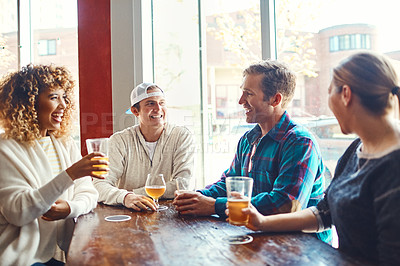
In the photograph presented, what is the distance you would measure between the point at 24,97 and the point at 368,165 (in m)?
1.65

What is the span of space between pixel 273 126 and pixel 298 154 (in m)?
0.34

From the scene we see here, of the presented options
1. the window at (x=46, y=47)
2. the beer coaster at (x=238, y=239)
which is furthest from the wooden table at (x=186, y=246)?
the window at (x=46, y=47)

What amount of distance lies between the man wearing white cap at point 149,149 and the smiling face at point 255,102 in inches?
27.4

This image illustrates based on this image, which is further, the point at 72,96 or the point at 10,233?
the point at 72,96

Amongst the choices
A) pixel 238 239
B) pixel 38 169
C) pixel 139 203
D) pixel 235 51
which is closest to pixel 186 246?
pixel 238 239

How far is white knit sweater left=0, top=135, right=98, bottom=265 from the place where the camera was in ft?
5.52

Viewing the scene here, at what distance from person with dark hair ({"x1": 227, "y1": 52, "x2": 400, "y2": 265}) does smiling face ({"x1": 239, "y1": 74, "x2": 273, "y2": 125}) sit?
0.67m

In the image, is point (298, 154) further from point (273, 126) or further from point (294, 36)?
point (294, 36)

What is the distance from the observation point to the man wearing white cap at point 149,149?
8.63 ft

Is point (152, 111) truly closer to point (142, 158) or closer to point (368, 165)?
point (142, 158)

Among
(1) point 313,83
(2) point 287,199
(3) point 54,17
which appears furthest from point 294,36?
(3) point 54,17

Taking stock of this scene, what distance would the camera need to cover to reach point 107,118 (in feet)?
11.9

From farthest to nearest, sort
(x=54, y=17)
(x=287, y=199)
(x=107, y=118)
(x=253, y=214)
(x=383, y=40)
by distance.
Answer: (x=54, y=17) → (x=107, y=118) → (x=383, y=40) → (x=287, y=199) → (x=253, y=214)

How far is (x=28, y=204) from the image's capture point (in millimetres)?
1672
